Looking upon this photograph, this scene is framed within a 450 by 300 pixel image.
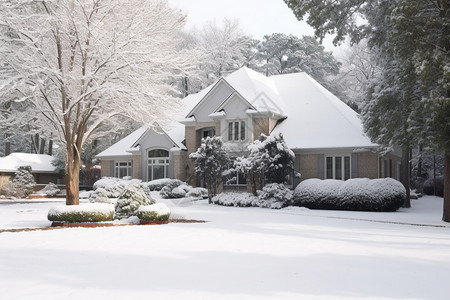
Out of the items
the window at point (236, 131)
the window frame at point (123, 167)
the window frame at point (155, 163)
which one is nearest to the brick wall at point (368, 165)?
the window at point (236, 131)

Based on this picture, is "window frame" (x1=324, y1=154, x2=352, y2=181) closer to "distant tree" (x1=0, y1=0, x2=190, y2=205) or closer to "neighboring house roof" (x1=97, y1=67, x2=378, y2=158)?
"neighboring house roof" (x1=97, y1=67, x2=378, y2=158)

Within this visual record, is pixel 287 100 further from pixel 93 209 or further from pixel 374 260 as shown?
pixel 374 260

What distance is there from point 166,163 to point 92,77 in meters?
17.6

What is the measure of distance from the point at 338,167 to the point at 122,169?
19.1 m

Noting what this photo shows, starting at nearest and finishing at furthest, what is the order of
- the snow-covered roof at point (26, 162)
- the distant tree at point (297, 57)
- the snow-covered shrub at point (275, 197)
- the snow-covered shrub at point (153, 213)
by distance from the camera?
the snow-covered shrub at point (153, 213)
the snow-covered shrub at point (275, 197)
the snow-covered roof at point (26, 162)
the distant tree at point (297, 57)

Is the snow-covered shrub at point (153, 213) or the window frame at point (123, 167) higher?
the window frame at point (123, 167)

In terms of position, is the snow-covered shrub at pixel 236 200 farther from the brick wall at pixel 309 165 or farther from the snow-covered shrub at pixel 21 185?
the snow-covered shrub at pixel 21 185

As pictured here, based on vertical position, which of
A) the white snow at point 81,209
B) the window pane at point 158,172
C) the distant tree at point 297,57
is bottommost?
the white snow at point 81,209

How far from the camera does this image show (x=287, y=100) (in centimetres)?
3359

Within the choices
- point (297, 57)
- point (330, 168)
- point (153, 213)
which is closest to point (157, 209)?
point (153, 213)

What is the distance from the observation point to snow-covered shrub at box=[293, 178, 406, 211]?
22.7 meters

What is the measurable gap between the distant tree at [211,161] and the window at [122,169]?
11960 millimetres

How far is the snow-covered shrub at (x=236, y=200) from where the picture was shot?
84.7ft

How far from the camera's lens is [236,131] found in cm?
3150
